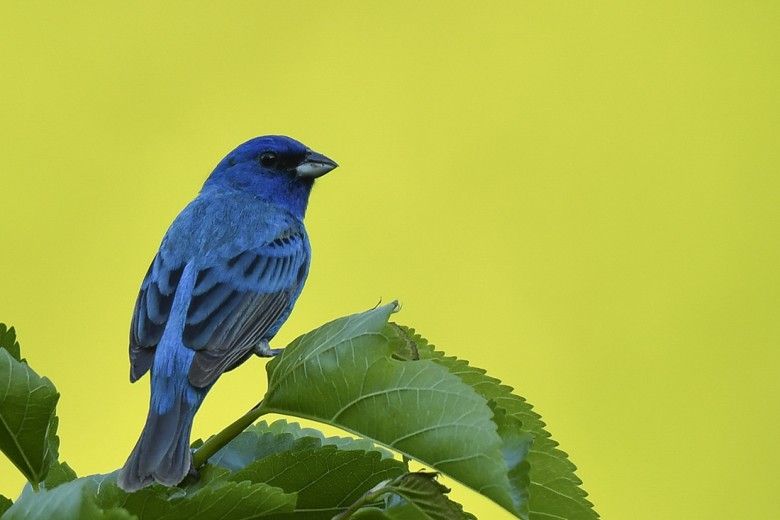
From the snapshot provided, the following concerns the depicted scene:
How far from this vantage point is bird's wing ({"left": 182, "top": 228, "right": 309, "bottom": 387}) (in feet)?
3.53

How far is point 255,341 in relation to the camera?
3.99ft

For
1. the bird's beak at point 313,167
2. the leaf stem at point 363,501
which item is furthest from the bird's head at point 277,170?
the leaf stem at point 363,501

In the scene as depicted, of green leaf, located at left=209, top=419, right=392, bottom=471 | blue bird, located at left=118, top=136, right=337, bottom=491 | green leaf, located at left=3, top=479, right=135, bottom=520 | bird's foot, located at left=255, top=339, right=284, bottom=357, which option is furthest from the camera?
bird's foot, located at left=255, top=339, right=284, bottom=357

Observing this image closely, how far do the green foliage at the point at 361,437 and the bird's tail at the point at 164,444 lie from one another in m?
0.01

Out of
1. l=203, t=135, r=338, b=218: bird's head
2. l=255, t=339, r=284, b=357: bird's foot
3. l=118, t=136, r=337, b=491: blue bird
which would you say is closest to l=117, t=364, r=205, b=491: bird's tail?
l=118, t=136, r=337, b=491: blue bird

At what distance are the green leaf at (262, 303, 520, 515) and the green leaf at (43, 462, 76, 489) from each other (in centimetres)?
13

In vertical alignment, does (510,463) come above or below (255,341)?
below

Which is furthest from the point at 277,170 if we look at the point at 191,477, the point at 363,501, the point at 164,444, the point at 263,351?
A: the point at 363,501

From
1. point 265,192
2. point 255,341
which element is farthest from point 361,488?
point 265,192

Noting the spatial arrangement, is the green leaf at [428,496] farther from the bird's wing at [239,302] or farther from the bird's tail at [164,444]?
the bird's wing at [239,302]

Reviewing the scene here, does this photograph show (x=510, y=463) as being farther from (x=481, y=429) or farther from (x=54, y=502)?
(x=54, y=502)

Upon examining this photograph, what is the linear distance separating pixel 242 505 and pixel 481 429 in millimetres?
123

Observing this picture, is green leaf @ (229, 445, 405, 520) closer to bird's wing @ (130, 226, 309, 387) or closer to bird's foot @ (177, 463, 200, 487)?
bird's foot @ (177, 463, 200, 487)

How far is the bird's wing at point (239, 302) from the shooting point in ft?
3.53
